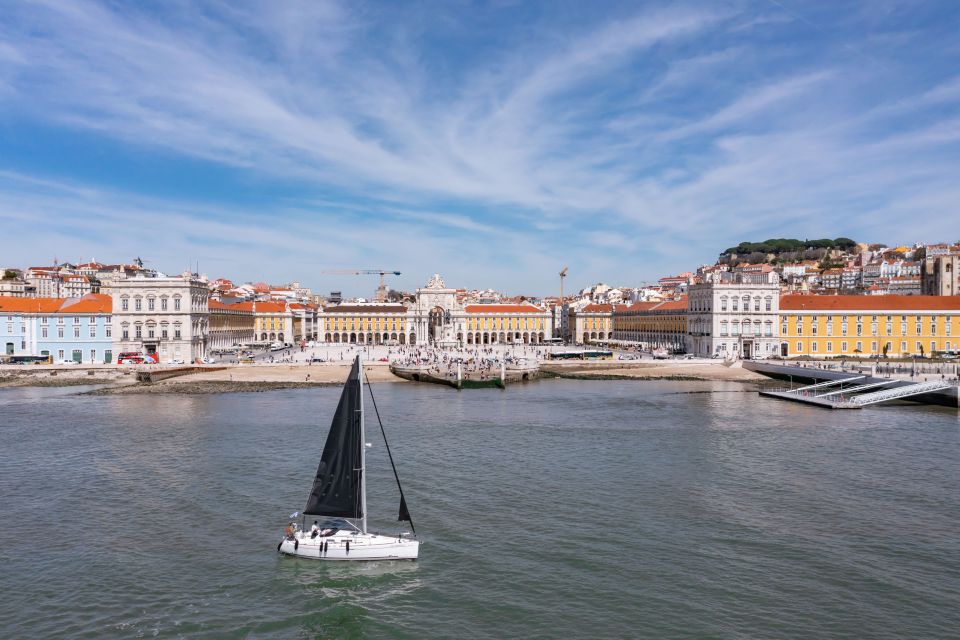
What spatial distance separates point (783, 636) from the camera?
10.6m

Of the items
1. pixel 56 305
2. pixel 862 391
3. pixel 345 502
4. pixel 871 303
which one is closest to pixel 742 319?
Answer: pixel 871 303

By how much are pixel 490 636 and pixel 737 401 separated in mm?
29822

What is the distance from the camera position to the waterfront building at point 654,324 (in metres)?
69.4

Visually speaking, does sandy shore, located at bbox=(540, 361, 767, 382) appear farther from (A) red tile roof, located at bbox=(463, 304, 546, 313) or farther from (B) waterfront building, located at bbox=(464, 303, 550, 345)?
(A) red tile roof, located at bbox=(463, 304, 546, 313)

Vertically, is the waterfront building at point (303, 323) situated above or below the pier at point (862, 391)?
above

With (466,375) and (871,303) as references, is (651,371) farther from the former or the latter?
(871,303)

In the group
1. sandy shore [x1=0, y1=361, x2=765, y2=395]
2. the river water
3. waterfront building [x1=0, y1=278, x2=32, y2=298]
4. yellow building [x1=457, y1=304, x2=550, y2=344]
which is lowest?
the river water

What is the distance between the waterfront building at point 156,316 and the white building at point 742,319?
42633 millimetres

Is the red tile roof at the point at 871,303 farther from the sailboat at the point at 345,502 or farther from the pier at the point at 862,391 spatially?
the sailboat at the point at 345,502

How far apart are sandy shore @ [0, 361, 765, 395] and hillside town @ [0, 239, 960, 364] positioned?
5.19 m

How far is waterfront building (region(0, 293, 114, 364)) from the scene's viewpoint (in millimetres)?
52125

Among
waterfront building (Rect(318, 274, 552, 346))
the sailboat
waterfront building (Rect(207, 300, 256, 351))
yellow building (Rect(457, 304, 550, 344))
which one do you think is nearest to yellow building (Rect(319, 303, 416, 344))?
waterfront building (Rect(318, 274, 552, 346))

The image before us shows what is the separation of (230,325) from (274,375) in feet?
95.7

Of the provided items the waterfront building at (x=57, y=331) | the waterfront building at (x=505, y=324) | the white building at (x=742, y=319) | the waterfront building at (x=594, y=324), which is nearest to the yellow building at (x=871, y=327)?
the white building at (x=742, y=319)
